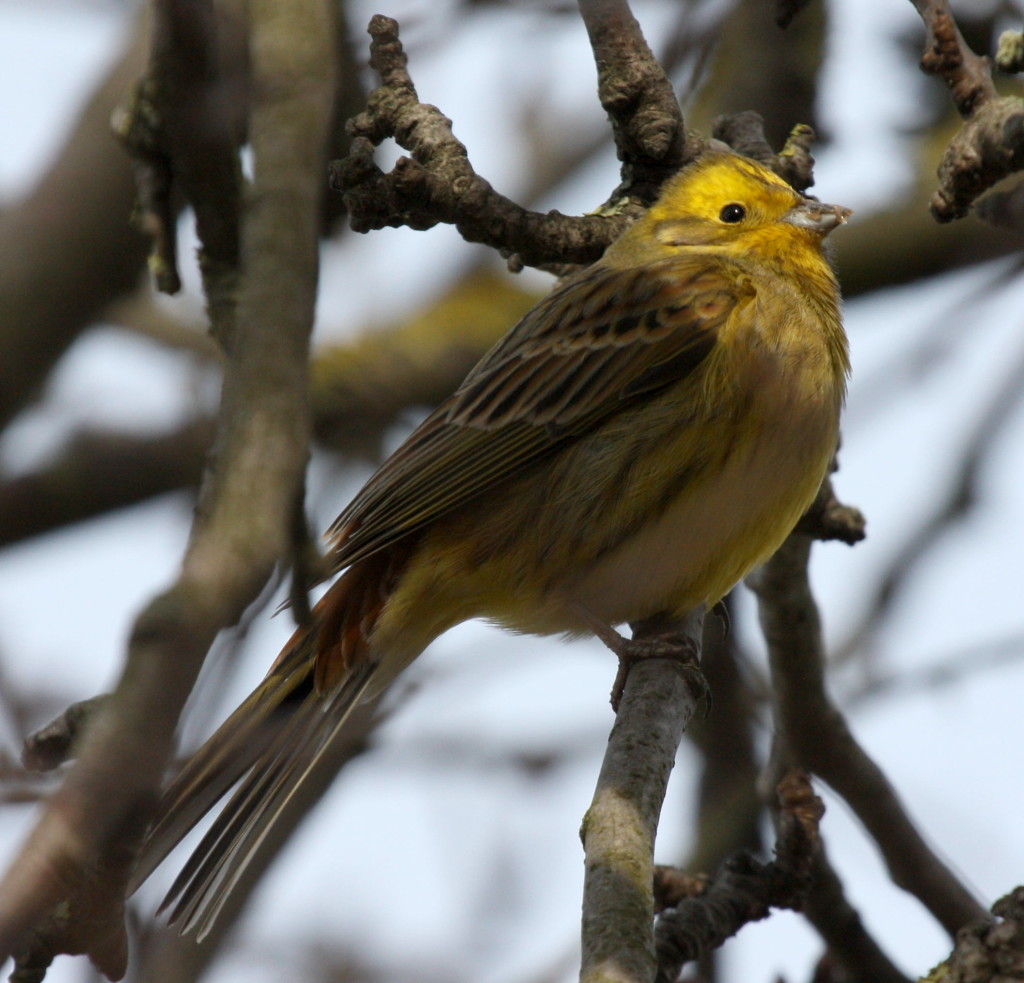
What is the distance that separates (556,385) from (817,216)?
1043 millimetres

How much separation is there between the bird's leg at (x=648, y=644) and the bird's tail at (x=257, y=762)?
69cm

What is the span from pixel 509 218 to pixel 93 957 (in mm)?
2383

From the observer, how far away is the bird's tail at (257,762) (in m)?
3.71

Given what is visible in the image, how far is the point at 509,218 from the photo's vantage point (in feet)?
13.4

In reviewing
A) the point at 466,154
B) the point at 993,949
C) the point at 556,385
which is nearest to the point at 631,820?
the point at 993,949

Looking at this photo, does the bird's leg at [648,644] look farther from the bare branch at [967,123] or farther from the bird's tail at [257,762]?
the bare branch at [967,123]

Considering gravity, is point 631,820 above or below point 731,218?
below

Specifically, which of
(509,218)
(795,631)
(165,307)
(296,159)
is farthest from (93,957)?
(165,307)

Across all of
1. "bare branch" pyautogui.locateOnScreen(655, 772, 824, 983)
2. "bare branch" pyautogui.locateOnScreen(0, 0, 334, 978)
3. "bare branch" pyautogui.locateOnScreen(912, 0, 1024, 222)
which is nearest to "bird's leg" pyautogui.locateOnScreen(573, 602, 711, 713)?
"bare branch" pyautogui.locateOnScreen(655, 772, 824, 983)

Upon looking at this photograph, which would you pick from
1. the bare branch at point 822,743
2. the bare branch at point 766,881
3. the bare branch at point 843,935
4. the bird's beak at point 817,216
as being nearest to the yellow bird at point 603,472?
the bird's beak at point 817,216

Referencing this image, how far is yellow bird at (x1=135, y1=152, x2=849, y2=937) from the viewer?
4.30 m

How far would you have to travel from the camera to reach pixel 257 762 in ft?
13.7

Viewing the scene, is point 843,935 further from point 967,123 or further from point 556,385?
point 967,123

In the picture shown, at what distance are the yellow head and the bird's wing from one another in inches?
5.6
